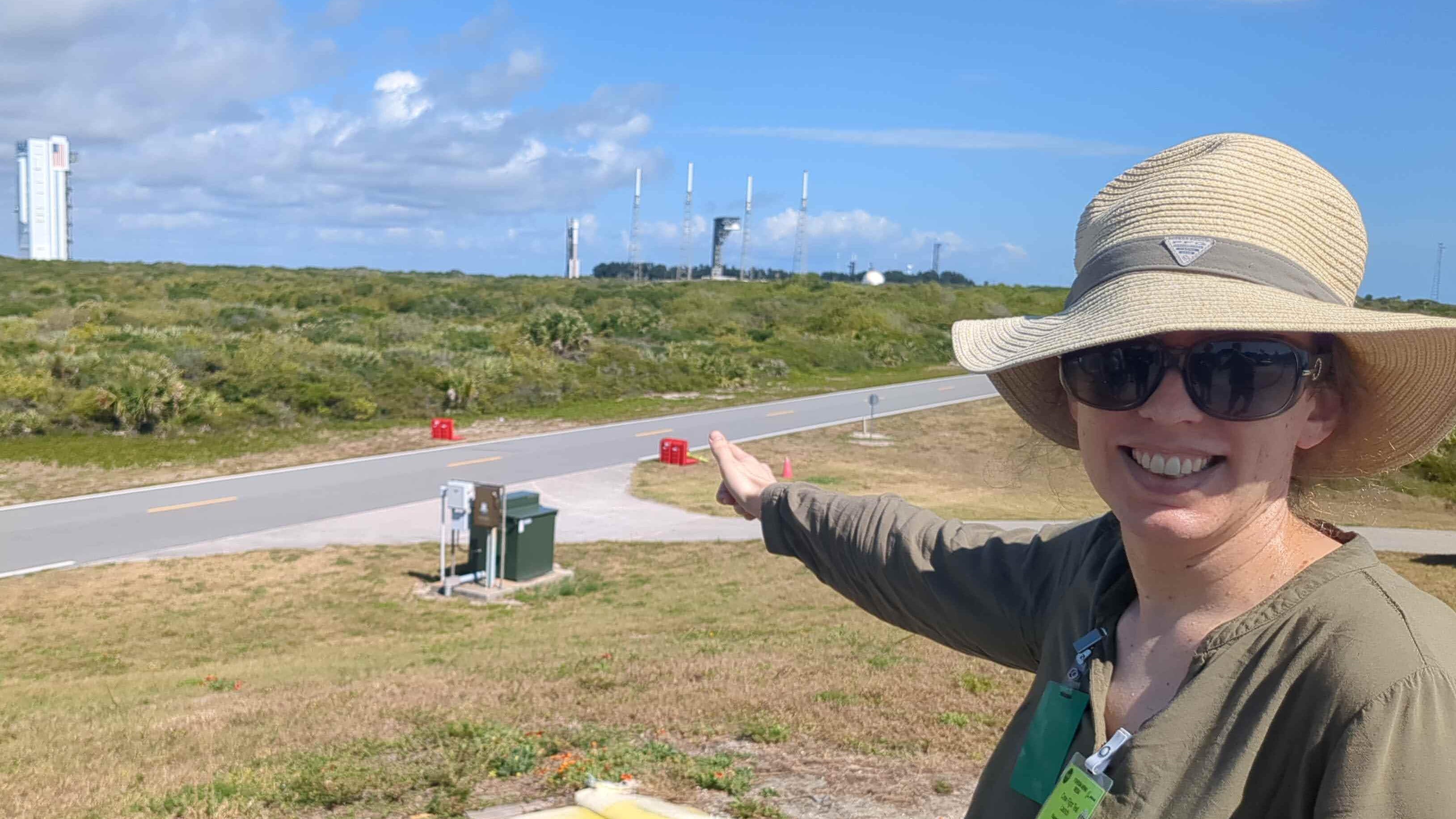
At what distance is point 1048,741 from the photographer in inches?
67.6

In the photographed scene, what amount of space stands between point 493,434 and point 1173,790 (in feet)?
81.5

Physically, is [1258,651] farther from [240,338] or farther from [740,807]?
[240,338]

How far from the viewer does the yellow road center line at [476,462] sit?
2138 cm

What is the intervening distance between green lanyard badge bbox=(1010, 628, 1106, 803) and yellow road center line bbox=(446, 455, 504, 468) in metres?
20.2

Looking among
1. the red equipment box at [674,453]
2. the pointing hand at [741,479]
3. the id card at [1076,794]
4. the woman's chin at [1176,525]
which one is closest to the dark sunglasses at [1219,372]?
the woman's chin at [1176,525]

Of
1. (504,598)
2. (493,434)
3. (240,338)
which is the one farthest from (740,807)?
(240,338)

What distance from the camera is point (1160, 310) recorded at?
5.28ft

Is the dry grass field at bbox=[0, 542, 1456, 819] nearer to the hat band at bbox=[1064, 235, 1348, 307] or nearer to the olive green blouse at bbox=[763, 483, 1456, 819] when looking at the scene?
the olive green blouse at bbox=[763, 483, 1456, 819]

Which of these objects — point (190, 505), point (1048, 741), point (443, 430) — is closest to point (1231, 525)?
point (1048, 741)

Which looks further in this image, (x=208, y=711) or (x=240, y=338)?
(x=240, y=338)

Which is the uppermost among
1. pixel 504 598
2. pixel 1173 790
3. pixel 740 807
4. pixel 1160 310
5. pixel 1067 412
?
pixel 1160 310

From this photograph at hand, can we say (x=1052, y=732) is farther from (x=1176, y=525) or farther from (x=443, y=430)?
(x=443, y=430)

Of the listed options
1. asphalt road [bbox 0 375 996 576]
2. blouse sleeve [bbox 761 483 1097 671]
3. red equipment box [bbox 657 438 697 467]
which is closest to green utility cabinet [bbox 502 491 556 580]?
asphalt road [bbox 0 375 996 576]

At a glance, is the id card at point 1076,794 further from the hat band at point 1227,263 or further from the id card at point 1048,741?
the hat band at point 1227,263
